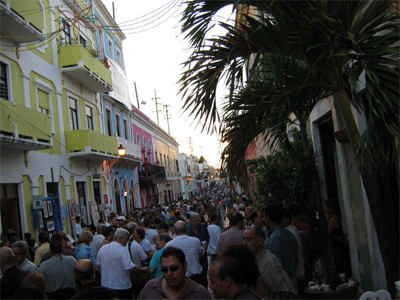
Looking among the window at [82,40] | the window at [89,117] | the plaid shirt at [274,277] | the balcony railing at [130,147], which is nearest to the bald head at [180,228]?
the plaid shirt at [274,277]

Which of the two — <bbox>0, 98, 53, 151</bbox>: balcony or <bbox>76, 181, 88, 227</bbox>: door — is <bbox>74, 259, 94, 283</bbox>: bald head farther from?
<bbox>76, 181, 88, 227</bbox>: door

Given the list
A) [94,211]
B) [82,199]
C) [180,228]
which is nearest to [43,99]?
[82,199]

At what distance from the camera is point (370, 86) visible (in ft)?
13.4

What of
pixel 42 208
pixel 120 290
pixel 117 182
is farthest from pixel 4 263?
pixel 117 182

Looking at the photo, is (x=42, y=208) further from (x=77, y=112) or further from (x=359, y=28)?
(x=359, y=28)

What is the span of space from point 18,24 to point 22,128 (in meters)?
2.89

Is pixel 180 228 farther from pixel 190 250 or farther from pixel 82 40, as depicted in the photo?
pixel 82 40

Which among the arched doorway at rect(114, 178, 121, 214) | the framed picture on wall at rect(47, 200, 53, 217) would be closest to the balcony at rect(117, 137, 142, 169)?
the arched doorway at rect(114, 178, 121, 214)

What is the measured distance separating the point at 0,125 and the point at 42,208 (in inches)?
160

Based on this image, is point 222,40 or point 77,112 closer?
point 222,40

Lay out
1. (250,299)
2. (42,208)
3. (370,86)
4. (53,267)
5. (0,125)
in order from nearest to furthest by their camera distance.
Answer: (250,299)
(370,86)
(53,267)
(0,125)
(42,208)

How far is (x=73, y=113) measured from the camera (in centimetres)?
1886

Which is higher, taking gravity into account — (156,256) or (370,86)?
A: (370,86)

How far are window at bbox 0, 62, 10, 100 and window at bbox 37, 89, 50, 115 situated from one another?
2.31 metres
